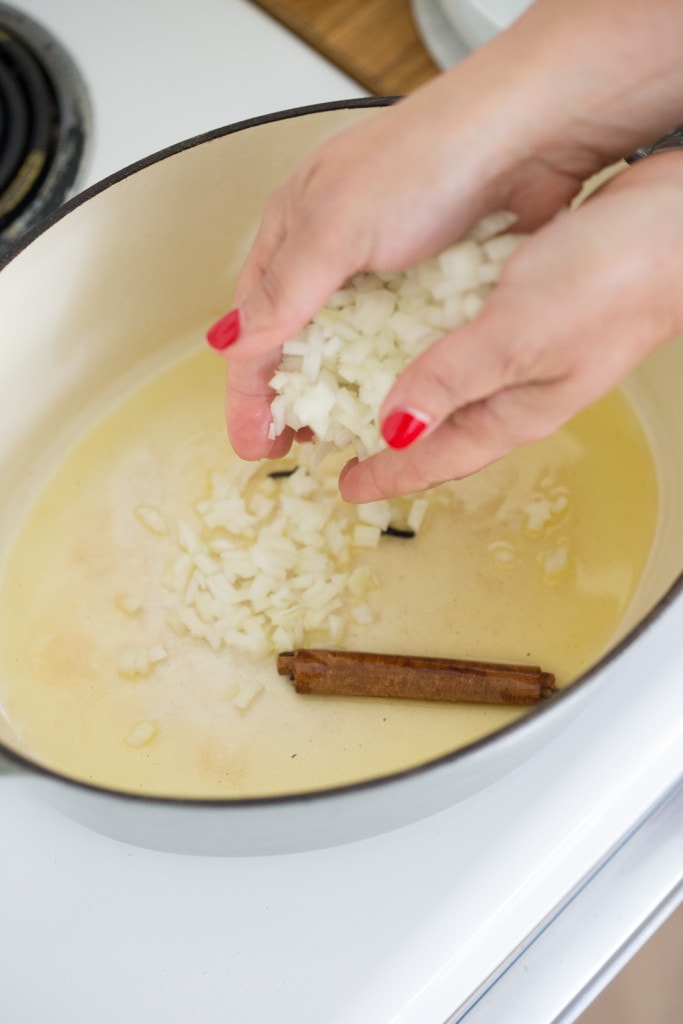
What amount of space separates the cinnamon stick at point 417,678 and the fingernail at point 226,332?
0.33 metres

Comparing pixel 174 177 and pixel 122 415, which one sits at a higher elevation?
pixel 174 177

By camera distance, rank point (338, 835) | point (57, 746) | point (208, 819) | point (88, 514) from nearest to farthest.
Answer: point (208, 819) < point (338, 835) < point (57, 746) < point (88, 514)

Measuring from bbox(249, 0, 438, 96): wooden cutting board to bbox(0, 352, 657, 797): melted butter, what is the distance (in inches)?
18.9

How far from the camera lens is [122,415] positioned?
1.15 m

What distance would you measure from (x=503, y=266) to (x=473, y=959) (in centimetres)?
56

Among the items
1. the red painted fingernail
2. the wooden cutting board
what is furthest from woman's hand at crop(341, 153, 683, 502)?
the wooden cutting board

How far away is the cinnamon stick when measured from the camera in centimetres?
91

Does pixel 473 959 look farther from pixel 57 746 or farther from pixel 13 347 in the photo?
Answer: pixel 13 347

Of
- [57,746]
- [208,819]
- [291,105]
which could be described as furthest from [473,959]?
[291,105]

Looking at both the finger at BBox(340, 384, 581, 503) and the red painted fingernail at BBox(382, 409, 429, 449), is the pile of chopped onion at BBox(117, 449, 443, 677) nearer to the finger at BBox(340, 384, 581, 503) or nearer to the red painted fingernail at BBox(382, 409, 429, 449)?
the finger at BBox(340, 384, 581, 503)

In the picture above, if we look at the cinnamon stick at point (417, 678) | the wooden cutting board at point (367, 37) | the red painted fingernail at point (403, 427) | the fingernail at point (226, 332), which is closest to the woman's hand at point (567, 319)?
the red painted fingernail at point (403, 427)

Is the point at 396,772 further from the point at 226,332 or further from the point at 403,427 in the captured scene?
the point at 226,332

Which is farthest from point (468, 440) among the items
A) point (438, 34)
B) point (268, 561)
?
point (438, 34)

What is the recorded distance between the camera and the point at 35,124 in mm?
1125
